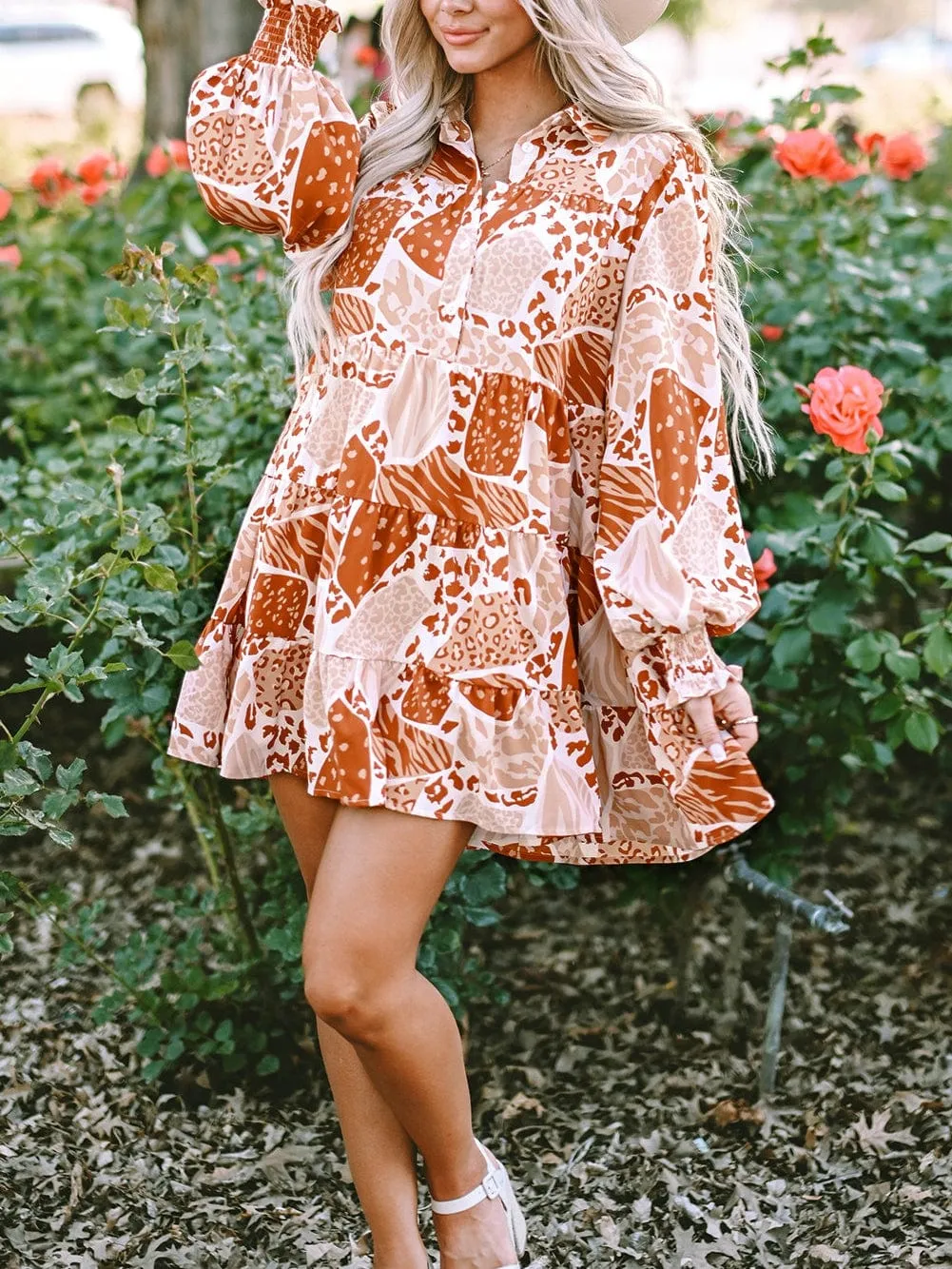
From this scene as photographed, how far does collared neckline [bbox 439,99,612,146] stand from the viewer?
2.02 metres

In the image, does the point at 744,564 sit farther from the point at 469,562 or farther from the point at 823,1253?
the point at 823,1253

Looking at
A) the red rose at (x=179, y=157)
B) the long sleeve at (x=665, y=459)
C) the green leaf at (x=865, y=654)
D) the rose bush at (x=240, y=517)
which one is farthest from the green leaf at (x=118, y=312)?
the red rose at (x=179, y=157)

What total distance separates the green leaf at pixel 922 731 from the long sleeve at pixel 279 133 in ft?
4.68

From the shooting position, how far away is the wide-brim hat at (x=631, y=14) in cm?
208

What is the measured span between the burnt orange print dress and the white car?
65.2ft

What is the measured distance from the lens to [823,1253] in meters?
2.42

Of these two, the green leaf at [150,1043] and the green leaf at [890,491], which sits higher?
the green leaf at [890,491]

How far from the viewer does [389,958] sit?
1.95 meters

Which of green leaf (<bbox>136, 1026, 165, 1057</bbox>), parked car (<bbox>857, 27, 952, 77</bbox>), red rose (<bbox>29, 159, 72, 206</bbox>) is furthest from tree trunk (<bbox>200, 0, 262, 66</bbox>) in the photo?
parked car (<bbox>857, 27, 952, 77</bbox>)

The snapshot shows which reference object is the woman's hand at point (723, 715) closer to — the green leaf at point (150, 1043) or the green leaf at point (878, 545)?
the green leaf at point (878, 545)

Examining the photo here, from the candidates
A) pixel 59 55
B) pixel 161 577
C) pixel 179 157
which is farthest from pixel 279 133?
pixel 59 55

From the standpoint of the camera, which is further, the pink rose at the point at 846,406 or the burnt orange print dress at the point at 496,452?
the pink rose at the point at 846,406

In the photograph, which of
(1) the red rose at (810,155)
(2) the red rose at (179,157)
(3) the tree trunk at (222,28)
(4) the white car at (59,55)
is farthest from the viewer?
(4) the white car at (59,55)

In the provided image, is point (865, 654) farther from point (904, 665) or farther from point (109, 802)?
point (109, 802)
